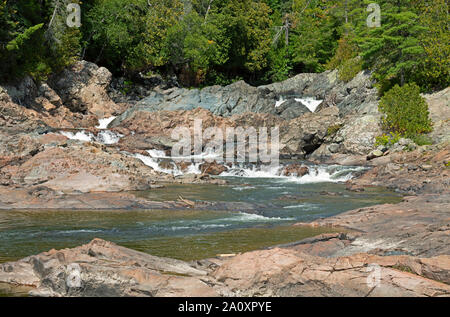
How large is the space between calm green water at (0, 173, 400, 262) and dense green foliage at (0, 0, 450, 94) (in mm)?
18506

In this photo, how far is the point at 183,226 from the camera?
44.5 ft

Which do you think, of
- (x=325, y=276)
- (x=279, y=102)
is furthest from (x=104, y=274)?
(x=279, y=102)

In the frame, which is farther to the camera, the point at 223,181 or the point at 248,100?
the point at 248,100

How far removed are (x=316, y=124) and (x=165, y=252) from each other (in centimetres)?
2689

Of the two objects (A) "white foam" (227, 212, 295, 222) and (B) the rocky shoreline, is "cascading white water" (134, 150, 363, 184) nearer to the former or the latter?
(B) the rocky shoreline

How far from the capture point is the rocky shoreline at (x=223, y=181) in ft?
23.9

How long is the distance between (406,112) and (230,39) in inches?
1053

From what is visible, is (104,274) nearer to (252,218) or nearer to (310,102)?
(252,218)

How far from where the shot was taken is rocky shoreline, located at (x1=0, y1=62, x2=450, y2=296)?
23.9 ft

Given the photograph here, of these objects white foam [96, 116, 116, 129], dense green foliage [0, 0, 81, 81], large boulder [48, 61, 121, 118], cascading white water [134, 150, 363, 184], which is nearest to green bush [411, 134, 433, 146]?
cascading white water [134, 150, 363, 184]

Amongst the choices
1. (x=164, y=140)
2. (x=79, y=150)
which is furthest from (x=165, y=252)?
(x=164, y=140)

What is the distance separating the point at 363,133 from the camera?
3275 cm

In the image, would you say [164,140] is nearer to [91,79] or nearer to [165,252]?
[91,79]
